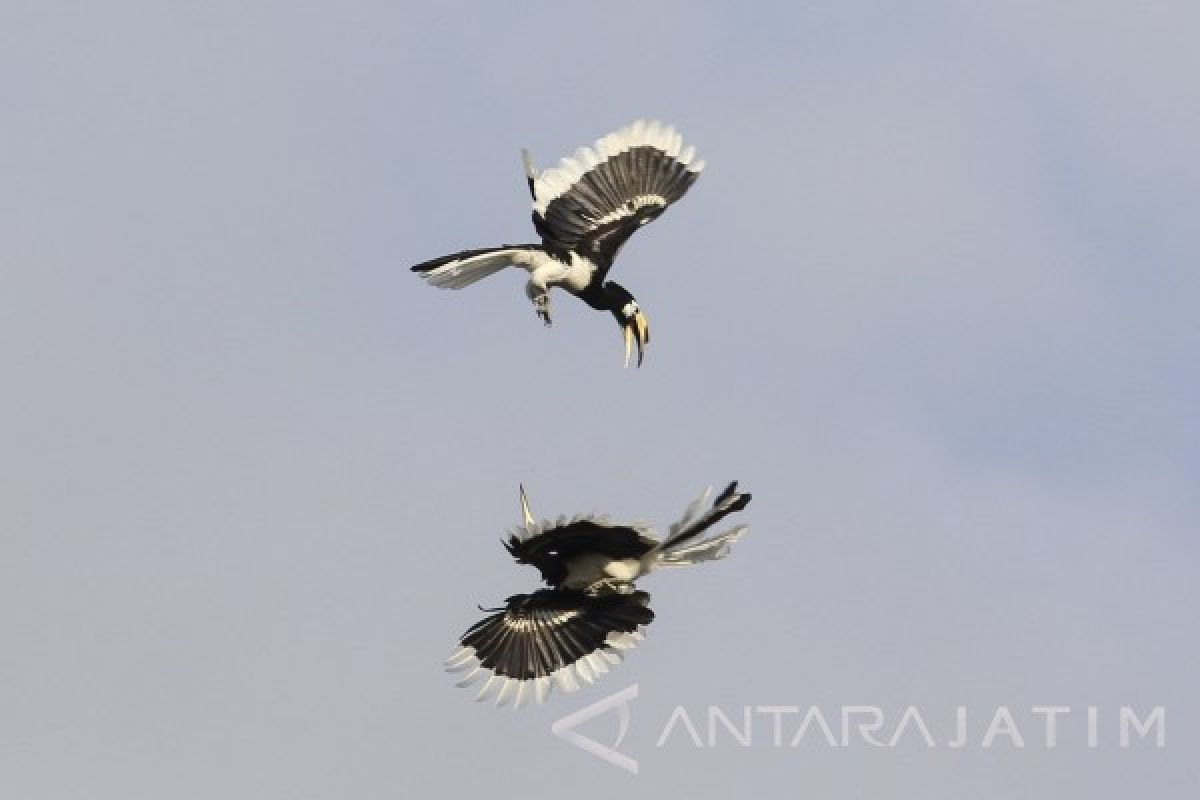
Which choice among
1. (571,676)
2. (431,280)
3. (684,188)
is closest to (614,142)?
(684,188)

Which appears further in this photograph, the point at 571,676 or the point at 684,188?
the point at 684,188

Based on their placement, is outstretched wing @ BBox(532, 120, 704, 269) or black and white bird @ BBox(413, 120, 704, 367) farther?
outstretched wing @ BBox(532, 120, 704, 269)

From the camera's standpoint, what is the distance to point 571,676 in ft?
145

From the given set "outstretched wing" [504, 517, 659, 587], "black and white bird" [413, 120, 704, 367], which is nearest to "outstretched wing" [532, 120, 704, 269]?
"black and white bird" [413, 120, 704, 367]

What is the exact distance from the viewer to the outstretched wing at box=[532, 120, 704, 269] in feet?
149

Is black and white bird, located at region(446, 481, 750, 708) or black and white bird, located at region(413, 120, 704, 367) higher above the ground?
black and white bird, located at region(413, 120, 704, 367)

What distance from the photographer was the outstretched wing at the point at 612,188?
4556 cm

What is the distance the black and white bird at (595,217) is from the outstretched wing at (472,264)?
0.04 feet

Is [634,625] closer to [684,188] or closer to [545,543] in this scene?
[545,543]

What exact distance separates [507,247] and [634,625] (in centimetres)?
542

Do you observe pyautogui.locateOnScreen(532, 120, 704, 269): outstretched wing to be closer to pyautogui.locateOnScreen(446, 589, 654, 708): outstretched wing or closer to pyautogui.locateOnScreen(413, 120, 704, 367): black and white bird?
pyautogui.locateOnScreen(413, 120, 704, 367): black and white bird

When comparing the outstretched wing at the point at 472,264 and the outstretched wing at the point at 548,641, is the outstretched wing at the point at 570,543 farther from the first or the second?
the outstretched wing at the point at 472,264

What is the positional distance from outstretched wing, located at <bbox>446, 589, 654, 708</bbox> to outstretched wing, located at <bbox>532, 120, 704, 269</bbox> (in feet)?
15.5

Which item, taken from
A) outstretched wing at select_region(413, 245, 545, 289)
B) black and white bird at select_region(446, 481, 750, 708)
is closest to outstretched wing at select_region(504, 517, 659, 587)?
black and white bird at select_region(446, 481, 750, 708)
